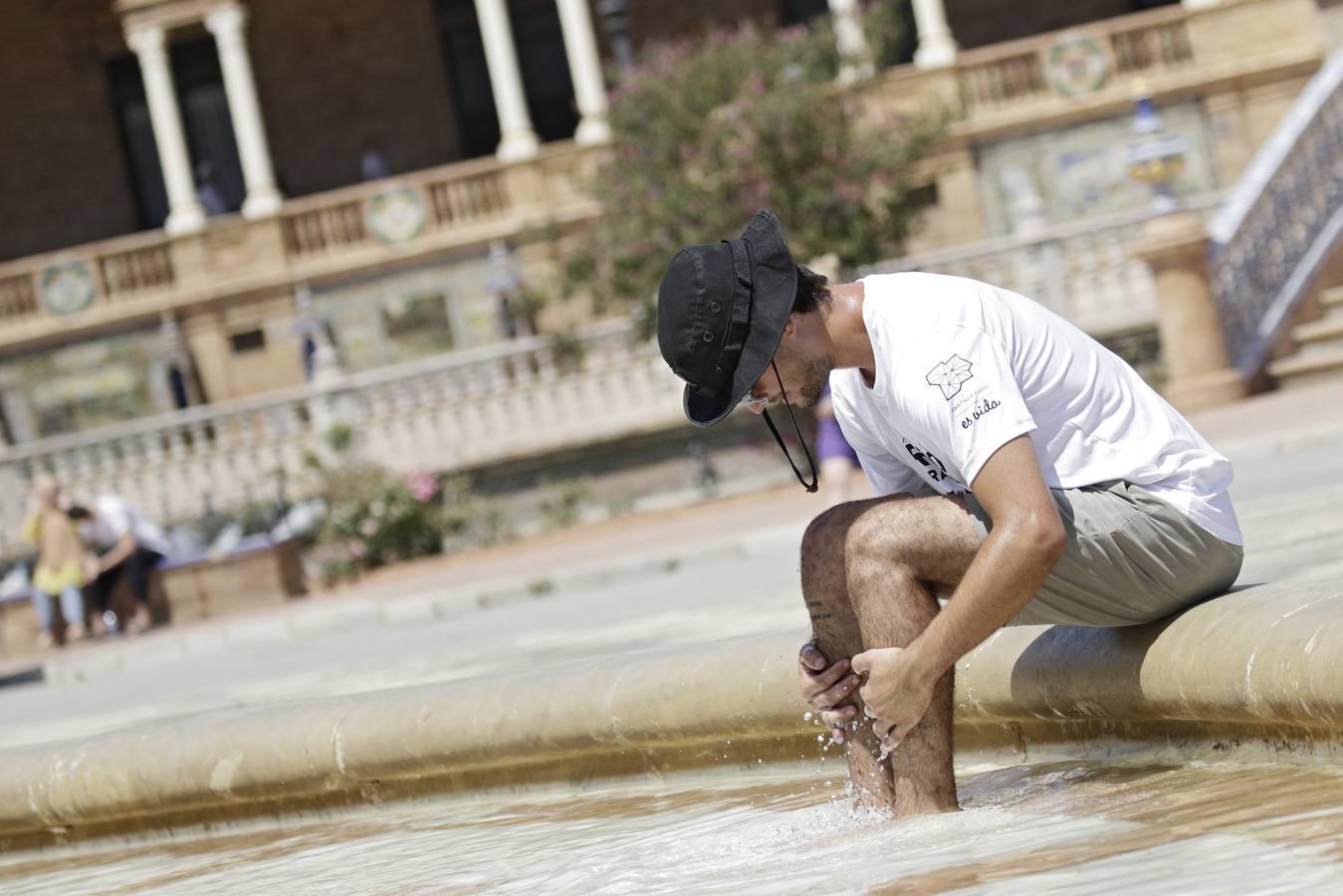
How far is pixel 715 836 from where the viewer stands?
165 inches

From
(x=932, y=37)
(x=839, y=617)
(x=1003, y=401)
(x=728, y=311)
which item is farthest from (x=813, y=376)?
(x=932, y=37)

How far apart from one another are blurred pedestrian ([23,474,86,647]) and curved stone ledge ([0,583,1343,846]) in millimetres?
11060

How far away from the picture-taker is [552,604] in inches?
519

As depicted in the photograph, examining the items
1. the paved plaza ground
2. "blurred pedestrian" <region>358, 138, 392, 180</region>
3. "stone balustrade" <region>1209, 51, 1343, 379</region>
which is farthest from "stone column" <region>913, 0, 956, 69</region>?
the paved plaza ground

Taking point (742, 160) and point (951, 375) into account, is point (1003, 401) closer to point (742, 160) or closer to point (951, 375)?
point (951, 375)

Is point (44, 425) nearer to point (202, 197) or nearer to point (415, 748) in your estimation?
point (202, 197)

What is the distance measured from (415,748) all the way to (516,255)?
72.0ft

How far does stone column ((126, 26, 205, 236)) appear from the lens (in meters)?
27.9

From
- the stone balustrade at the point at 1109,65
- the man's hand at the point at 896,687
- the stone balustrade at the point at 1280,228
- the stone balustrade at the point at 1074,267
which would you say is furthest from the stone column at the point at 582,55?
the man's hand at the point at 896,687

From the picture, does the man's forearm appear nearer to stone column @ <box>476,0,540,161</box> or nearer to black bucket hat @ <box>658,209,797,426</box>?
black bucket hat @ <box>658,209,797,426</box>

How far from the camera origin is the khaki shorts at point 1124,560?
12.1 feet

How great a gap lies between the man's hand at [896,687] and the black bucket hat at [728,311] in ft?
1.64

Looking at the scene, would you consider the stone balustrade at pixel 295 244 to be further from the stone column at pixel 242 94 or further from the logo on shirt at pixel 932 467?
the logo on shirt at pixel 932 467

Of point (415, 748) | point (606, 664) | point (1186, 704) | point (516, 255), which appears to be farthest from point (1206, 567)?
point (516, 255)
